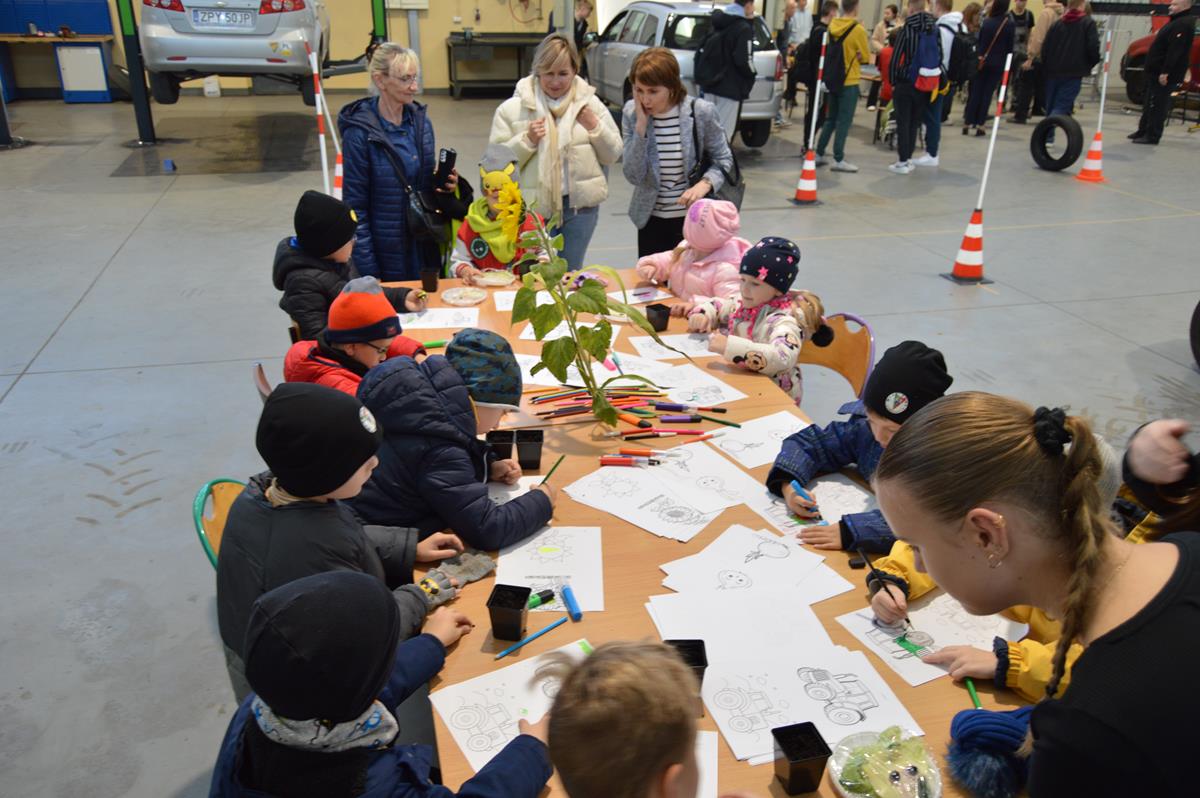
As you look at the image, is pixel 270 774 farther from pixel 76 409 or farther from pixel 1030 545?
pixel 76 409

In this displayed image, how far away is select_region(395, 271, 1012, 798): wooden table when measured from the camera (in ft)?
5.21

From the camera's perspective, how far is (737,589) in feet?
6.72

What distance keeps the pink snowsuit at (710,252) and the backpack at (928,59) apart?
6649 mm

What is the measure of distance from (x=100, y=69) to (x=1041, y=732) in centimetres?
1556

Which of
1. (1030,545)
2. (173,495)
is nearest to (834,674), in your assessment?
(1030,545)

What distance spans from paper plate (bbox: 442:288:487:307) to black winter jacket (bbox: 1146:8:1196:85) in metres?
10.6

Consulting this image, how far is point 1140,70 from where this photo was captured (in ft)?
45.1

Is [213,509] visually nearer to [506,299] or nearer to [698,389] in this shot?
[698,389]

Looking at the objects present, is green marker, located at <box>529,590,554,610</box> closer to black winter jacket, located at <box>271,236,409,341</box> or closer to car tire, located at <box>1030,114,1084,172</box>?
black winter jacket, located at <box>271,236,409,341</box>

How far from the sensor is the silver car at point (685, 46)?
9.80 meters

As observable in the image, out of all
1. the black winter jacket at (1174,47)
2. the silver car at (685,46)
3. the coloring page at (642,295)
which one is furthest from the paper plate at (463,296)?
the black winter jacket at (1174,47)

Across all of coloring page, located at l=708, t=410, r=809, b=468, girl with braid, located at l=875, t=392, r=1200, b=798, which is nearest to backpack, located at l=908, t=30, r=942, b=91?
coloring page, located at l=708, t=410, r=809, b=468

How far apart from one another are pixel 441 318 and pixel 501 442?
1.34 metres

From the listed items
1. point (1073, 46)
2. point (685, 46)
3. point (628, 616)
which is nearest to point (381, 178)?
point (628, 616)
